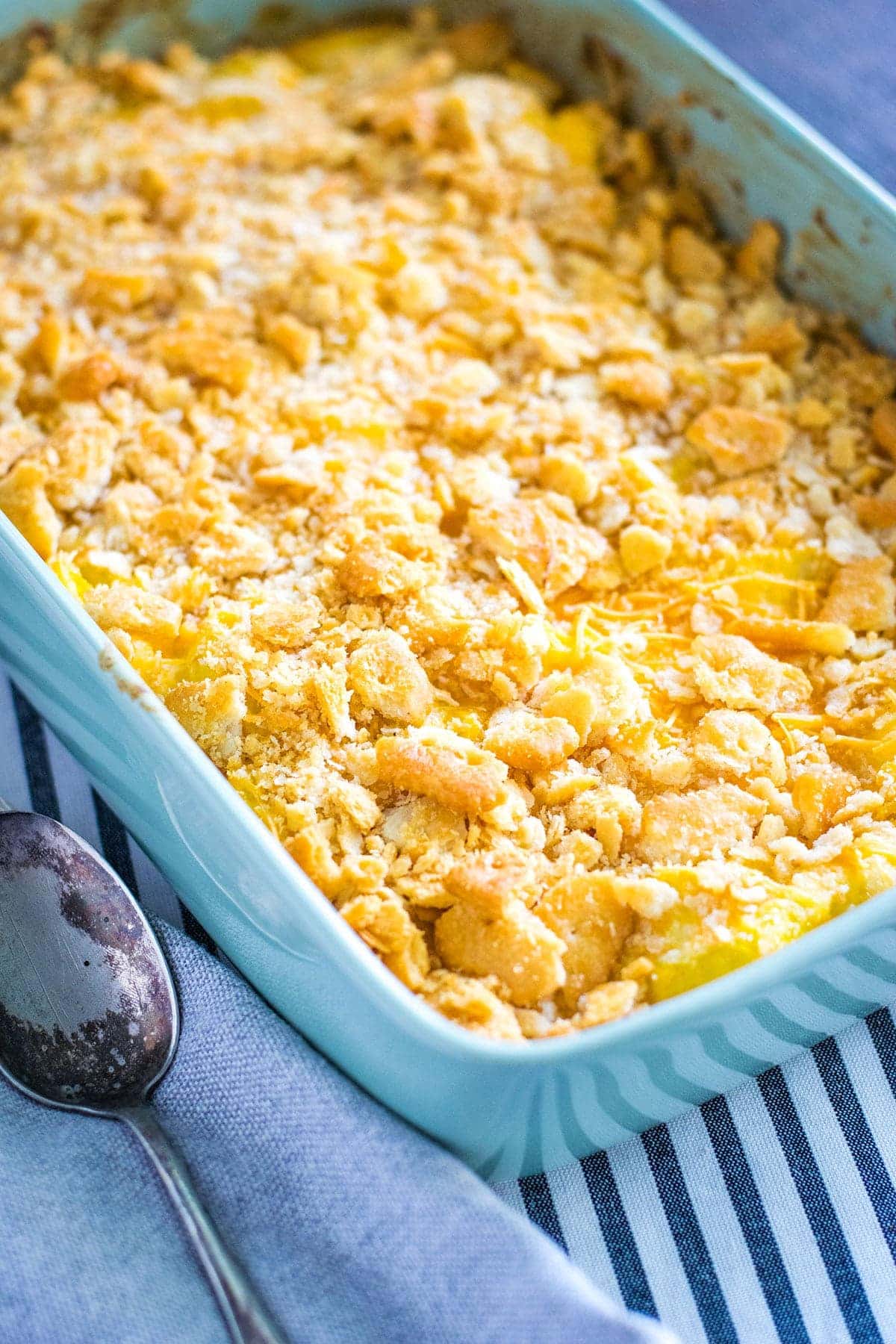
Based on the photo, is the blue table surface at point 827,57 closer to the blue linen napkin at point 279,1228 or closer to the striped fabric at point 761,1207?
the striped fabric at point 761,1207

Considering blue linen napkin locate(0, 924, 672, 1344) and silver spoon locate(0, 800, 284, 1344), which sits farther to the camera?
silver spoon locate(0, 800, 284, 1344)

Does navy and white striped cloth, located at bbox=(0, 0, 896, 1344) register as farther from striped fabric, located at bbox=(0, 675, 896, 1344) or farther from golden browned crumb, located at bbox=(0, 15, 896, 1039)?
A: golden browned crumb, located at bbox=(0, 15, 896, 1039)

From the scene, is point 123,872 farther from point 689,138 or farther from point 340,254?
point 689,138

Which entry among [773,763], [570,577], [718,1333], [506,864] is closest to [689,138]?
[570,577]

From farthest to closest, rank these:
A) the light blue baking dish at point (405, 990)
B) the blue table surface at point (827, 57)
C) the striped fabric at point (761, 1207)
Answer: the blue table surface at point (827, 57)
the striped fabric at point (761, 1207)
the light blue baking dish at point (405, 990)

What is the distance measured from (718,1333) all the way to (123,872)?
0.66 meters

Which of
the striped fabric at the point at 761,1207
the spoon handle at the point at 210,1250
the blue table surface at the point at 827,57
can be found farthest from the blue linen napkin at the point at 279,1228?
the blue table surface at the point at 827,57

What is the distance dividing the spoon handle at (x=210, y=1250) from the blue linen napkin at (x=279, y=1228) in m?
0.02

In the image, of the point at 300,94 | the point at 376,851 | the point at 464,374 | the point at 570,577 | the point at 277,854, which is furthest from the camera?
the point at 300,94

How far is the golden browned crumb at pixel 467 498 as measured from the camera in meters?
1.08

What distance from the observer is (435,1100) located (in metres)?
0.99

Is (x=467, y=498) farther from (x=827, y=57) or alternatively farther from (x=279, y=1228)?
(x=827, y=57)

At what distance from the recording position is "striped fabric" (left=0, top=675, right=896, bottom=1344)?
108 centimetres

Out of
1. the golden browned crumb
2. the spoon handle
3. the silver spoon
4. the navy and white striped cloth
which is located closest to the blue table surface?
the golden browned crumb
